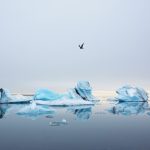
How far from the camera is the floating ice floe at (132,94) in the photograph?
79.1 ft

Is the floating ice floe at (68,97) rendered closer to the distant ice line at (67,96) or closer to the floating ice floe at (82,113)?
the distant ice line at (67,96)

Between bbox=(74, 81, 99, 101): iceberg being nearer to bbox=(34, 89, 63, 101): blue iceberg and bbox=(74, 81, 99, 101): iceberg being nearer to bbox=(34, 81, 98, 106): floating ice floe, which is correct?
bbox=(34, 81, 98, 106): floating ice floe

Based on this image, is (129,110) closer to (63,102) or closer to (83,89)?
(63,102)

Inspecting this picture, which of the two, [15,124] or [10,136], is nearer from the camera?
[10,136]

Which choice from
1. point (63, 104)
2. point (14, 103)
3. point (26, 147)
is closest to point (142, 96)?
point (63, 104)

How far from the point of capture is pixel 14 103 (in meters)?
22.7

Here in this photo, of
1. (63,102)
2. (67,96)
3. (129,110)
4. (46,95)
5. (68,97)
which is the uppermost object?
(46,95)

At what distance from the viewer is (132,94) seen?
24.2 m

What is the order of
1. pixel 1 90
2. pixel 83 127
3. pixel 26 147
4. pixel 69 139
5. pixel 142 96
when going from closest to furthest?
1. pixel 26 147
2. pixel 69 139
3. pixel 83 127
4. pixel 1 90
5. pixel 142 96

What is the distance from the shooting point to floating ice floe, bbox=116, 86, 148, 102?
79.1 feet

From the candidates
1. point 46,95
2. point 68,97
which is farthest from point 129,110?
point 46,95

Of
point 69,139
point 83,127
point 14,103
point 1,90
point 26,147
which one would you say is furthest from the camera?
point 14,103

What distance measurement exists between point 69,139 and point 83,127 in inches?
97.9

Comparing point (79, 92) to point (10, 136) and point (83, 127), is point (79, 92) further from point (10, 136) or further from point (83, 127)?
point (10, 136)
